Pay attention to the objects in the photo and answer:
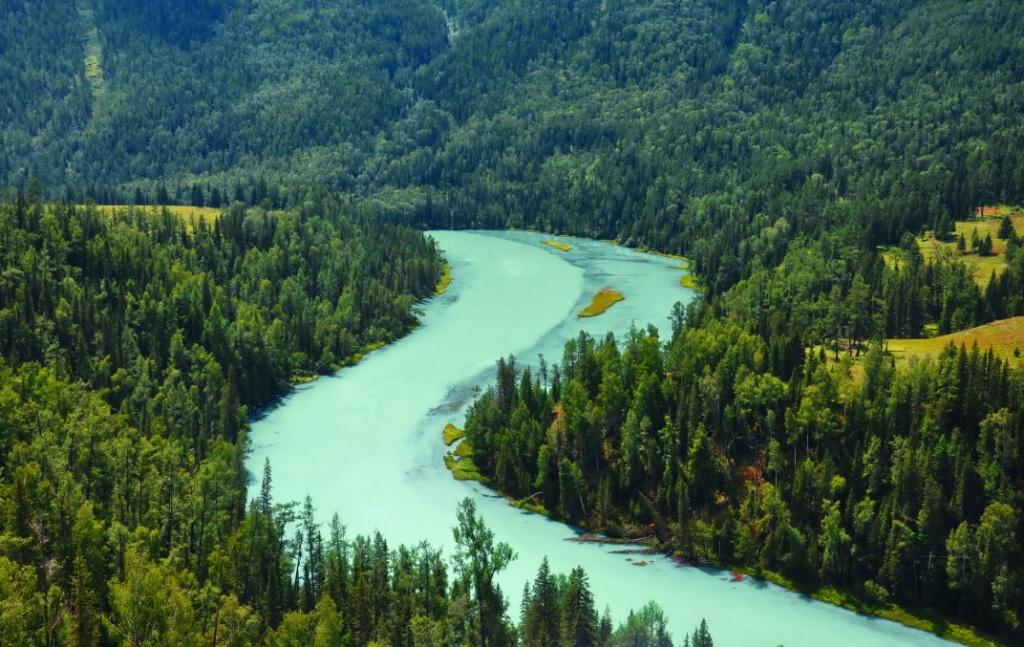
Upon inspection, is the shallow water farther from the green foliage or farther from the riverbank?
the green foliage

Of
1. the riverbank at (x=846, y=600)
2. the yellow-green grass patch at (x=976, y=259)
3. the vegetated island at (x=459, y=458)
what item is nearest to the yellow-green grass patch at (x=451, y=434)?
the vegetated island at (x=459, y=458)

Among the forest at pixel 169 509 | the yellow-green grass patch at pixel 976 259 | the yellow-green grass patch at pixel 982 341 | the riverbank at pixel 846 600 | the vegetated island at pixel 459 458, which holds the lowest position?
the riverbank at pixel 846 600

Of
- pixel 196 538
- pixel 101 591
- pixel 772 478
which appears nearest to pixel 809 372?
pixel 772 478

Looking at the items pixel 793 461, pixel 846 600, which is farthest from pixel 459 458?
pixel 846 600

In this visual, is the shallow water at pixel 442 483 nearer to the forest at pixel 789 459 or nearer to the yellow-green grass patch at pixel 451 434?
the yellow-green grass patch at pixel 451 434

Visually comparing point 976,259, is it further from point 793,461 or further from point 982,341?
point 793,461

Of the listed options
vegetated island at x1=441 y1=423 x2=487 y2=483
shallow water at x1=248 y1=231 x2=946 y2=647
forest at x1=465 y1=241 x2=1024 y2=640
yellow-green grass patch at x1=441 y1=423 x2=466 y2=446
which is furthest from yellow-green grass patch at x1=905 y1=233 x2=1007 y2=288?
vegetated island at x1=441 y1=423 x2=487 y2=483

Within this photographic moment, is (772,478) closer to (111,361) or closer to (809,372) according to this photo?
(809,372)
